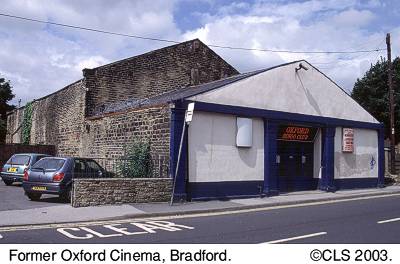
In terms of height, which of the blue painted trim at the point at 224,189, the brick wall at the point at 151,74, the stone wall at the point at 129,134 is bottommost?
the blue painted trim at the point at 224,189

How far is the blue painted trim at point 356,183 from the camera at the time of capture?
20.4m

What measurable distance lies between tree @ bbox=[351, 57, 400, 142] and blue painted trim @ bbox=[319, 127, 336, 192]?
21.4 meters

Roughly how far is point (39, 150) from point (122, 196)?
47.7 ft

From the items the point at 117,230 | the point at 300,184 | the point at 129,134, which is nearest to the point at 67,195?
the point at 129,134

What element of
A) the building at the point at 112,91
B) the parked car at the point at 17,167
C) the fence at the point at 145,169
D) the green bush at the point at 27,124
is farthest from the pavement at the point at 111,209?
the green bush at the point at 27,124

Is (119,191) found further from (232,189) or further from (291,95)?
(291,95)

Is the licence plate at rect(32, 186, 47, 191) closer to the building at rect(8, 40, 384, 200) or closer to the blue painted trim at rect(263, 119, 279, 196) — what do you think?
the building at rect(8, 40, 384, 200)

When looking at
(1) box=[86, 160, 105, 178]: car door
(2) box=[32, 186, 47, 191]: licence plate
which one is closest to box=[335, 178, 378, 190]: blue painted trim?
(1) box=[86, 160, 105, 178]: car door

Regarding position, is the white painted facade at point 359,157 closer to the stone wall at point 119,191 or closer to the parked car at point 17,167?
the stone wall at point 119,191

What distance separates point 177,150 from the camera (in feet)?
48.9

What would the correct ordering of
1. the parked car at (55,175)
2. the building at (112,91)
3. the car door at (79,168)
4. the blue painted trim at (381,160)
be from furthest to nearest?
the blue painted trim at (381,160) → the building at (112,91) → the car door at (79,168) → the parked car at (55,175)

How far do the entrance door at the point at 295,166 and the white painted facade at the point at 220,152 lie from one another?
1688mm

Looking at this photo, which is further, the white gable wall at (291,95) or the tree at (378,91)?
the tree at (378,91)

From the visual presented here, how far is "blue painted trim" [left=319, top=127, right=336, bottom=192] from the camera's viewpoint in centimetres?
1967
